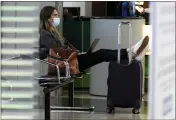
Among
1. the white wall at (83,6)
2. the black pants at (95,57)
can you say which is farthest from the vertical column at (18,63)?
the white wall at (83,6)

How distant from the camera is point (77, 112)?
5.54 m

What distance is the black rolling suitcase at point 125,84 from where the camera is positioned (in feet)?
17.6

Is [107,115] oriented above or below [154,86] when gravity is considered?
A: below

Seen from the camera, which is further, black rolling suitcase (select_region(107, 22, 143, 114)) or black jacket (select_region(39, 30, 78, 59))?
black rolling suitcase (select_region(107, 22, 143, 114))

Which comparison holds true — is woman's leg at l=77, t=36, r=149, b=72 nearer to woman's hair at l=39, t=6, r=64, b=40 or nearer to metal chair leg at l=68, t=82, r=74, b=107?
metal chair leg at l=68, t=82, r=74, b=107

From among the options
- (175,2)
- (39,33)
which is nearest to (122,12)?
(39,33)

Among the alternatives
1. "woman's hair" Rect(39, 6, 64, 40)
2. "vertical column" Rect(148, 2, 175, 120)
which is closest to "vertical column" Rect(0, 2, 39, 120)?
"woman's hair" Rect(39, 6, 64, 40)

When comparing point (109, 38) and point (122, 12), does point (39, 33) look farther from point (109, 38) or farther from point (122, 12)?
point (122, 12)

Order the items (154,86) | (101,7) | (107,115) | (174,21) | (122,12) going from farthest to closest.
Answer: (101,7), (122,12), (107,115), (174,21), (154,86)

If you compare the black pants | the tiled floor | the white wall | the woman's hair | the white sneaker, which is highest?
the white wall

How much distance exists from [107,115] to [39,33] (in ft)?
4.12

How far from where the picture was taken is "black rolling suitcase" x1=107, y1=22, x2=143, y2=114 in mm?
5379

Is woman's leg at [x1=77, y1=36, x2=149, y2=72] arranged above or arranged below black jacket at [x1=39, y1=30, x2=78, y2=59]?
below

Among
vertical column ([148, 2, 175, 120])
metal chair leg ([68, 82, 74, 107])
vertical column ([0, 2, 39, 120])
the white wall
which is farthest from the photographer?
the white wall
